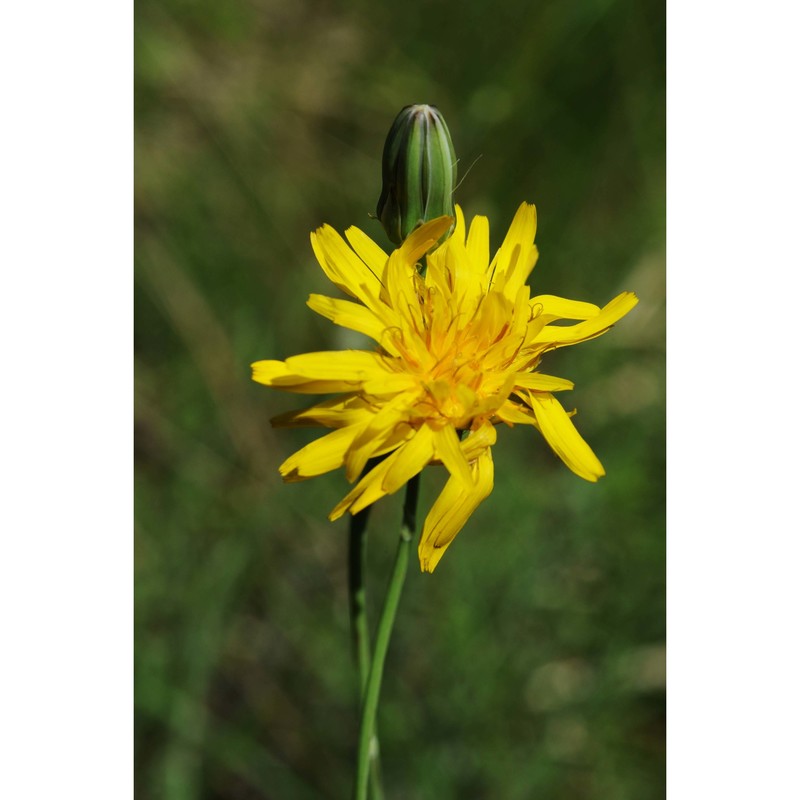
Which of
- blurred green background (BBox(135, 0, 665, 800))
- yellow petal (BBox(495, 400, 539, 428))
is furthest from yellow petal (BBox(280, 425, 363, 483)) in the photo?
blurred green background (BBox(135, 0, 665, 800))

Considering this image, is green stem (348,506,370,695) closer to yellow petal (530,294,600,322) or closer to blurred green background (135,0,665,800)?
yellow petal (530,294,600,322)

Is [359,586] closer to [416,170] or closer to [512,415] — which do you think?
[512,415]

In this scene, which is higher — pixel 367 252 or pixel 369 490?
pixel 367 252

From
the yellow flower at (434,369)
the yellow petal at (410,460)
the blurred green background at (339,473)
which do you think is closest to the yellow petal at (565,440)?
the yellow flower at (434,369)

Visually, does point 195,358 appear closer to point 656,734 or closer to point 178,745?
point 178,745

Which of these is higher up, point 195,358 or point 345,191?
point 345,191

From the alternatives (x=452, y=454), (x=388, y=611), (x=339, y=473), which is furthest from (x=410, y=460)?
(x=339, y=473)
